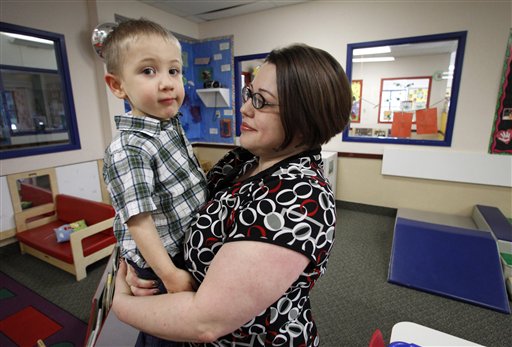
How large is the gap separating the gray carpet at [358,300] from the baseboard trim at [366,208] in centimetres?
77

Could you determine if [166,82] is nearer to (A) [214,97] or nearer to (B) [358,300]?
(B) [358,300]

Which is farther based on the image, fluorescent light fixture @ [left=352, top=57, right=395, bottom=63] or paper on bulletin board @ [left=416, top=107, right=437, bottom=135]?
fluorescent light fixture @ [left=352, top=57, right=395, bottom=63]

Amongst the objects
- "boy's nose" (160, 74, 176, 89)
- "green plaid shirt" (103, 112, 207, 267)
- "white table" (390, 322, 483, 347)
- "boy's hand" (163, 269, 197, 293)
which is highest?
"boy's nose" (160, 74, 176, 89)

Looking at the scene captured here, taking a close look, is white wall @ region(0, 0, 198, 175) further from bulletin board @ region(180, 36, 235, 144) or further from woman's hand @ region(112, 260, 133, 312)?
woman's hand @ region(112, 260, 133, 312)

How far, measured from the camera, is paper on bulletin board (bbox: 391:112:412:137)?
3598 mm

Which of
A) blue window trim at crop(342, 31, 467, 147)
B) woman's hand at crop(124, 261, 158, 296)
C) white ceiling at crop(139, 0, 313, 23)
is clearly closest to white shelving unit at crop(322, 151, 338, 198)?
blue window trim at crop(342, 31, 467, 147)

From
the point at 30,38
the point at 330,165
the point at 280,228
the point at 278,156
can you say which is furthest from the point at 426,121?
the point at 30,38

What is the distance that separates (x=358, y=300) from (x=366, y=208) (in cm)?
197

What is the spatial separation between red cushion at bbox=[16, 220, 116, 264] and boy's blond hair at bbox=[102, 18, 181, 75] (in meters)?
2.25

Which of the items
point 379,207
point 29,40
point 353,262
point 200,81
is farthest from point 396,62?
point 29,40

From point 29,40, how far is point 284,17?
3.08 metres

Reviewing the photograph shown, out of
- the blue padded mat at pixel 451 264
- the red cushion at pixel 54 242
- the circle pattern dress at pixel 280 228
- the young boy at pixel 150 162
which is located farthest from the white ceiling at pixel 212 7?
the circle pattern dress at pixel 280 228

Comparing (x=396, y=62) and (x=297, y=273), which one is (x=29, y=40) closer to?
(x=297, y=273)

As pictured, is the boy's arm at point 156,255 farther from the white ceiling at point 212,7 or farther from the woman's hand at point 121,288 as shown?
the white ceiling at point 212,7
